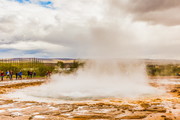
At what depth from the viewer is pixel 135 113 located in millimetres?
6488

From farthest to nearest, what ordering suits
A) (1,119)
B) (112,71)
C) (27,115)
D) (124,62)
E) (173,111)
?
(124,62) < (112,71) < (173,111) < (27,115) < (1,119)

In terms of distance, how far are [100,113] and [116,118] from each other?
76 cm

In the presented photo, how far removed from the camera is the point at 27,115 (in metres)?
6.25

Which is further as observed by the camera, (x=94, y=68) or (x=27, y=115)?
(x=94, y=68)

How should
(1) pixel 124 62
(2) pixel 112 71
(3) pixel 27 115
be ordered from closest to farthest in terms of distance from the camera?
(3) pixel 27 115 < (2) pixel 112 71 < (1) pixel 124 62

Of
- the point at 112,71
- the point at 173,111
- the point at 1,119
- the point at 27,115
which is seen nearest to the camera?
the point at 1,119

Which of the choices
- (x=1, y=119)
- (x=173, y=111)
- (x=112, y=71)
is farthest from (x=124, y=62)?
(x=1, y=119)

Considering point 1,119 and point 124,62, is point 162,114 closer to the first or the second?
point 1,119

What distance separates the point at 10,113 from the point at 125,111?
381cm

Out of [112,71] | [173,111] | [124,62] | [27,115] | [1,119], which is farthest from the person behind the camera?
[124,62]

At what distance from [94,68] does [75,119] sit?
66.3 ft

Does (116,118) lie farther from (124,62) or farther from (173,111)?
(124,62)

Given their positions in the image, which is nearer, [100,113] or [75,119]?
[75,119]

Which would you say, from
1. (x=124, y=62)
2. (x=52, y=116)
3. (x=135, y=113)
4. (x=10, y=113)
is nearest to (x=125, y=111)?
(x=135, y=113)
